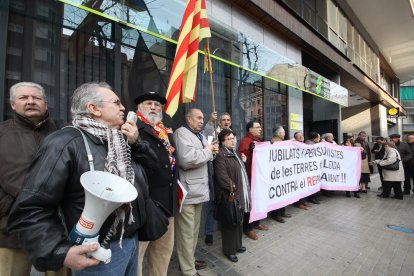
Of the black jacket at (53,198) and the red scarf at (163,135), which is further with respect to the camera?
the red scarf at (163,135)

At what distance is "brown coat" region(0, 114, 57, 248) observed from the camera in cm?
162

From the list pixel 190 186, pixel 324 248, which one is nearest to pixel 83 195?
pixel 190 186

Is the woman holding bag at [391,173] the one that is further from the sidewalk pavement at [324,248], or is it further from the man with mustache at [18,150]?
the man with mustache at [18,150]

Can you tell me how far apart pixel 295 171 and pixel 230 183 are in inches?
92.8

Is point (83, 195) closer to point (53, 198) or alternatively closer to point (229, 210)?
point (53, 198)

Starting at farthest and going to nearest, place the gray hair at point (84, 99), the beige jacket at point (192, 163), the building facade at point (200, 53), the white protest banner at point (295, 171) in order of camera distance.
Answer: the white protest banner at point (295, 171) → the building facade at point (200, 53) → the beige jacket at point (192, 163) → the gray hair at point (84, 99)

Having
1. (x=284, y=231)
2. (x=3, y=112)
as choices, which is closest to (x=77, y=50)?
(x=3, y=112)

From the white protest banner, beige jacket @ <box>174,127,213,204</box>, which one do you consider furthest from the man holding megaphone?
the white protest banner

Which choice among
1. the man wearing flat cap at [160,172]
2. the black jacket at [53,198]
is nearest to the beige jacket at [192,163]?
the man wearing flat cap at [160,172]

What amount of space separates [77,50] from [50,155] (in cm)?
260

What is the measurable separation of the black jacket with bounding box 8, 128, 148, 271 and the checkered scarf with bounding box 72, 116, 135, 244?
0.04 m

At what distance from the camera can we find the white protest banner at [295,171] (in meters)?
3.98

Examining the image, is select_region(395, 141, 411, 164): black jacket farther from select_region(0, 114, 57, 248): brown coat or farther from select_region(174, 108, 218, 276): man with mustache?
select_region(0, 114, 57, 248): brown coat

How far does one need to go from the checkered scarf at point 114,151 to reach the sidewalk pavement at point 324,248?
203cm
